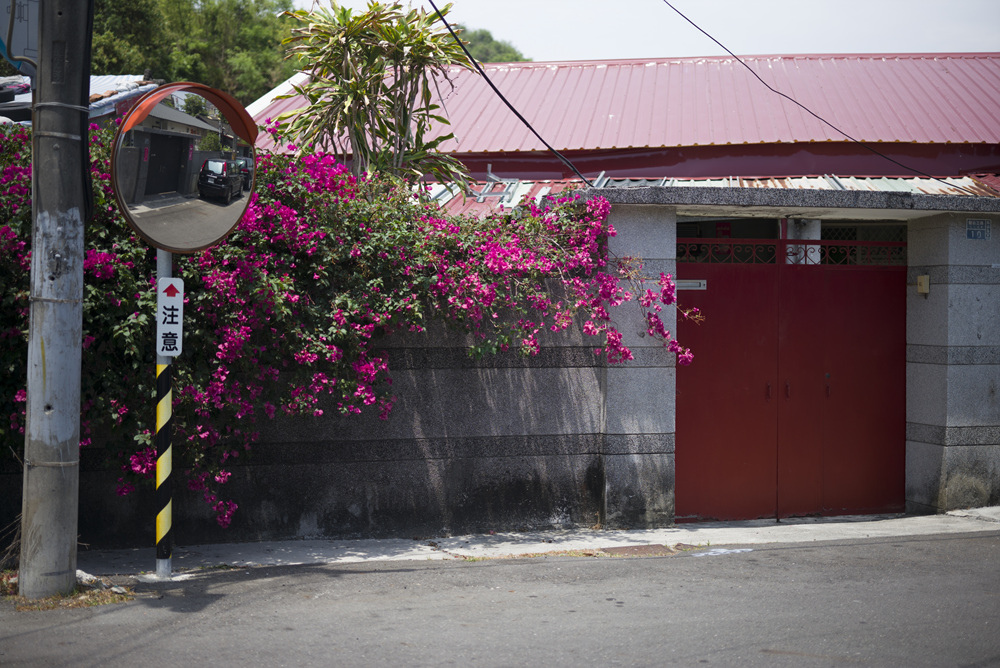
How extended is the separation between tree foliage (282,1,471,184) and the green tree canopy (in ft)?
141

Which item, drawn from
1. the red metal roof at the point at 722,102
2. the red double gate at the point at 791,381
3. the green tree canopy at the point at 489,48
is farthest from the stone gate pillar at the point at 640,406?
the green tree canopy at the point at 489,48

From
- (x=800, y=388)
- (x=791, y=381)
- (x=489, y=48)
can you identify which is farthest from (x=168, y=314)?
(x=489, y=48)

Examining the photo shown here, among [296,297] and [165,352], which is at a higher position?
[296,297]

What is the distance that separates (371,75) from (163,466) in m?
4.93

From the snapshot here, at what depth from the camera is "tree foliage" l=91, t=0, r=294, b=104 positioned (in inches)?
799

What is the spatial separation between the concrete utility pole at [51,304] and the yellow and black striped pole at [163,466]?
0.56 m

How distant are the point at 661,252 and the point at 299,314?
3.34m

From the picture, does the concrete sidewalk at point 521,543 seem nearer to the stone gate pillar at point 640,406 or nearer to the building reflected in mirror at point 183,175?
the stone gate pillar at point 640,406

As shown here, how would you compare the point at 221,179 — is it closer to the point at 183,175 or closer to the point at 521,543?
the point at 183,175

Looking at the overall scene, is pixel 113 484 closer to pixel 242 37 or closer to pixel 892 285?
pixel 892 285

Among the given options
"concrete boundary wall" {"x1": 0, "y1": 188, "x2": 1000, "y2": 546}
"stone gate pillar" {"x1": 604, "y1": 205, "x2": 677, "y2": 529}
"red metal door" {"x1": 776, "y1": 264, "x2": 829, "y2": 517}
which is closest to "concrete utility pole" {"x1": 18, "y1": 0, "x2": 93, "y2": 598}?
"concrete boundary wall" {"x1": 0, "y1": 188, "x2": 1000, "y2": 546}

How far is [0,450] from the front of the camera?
6.64 meters

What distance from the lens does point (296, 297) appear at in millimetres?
6508

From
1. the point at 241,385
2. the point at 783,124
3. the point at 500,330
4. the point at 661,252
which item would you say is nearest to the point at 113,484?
the point at 241,385
